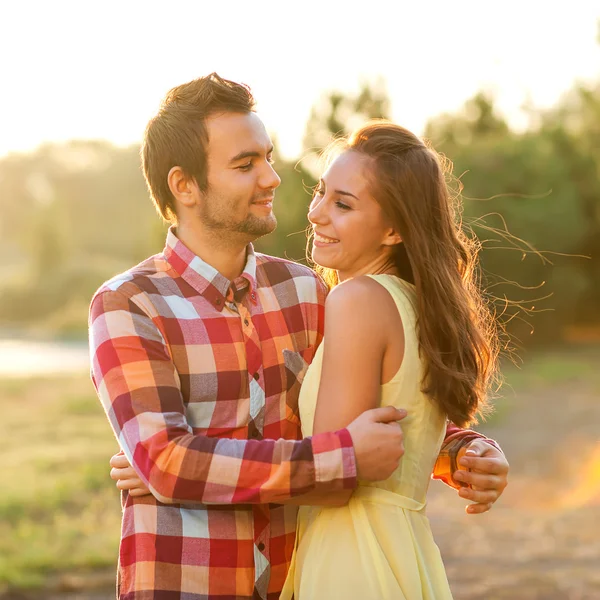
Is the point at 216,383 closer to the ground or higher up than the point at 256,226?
closer to the ground

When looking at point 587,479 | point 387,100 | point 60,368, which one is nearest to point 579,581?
point 587,479

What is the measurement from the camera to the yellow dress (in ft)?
7.56

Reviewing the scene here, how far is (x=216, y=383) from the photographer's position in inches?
96.8

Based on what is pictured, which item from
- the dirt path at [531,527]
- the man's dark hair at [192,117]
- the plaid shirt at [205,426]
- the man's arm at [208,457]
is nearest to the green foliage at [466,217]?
the dirt path at [531,527]

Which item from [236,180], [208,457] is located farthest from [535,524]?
[208,457]

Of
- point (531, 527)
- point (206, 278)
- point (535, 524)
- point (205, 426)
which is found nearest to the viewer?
point (205, 426)

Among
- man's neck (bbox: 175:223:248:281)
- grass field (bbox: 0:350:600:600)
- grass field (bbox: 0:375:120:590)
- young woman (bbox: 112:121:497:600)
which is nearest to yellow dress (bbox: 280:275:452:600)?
young woman (bbox: 112:121:497:600)

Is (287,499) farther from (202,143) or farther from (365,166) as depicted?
(202,143)

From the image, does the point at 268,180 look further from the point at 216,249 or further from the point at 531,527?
the point at 531,527

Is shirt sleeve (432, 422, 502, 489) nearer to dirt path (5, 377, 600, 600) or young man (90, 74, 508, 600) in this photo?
young man (90, 74, 508, 600)

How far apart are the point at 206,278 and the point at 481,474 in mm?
938

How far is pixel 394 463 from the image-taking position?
7.36 ft

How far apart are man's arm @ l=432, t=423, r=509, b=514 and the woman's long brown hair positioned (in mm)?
155

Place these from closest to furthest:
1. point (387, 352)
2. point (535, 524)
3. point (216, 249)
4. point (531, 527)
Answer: point (387, 352)
point (216, 249)
point (531, 527)
point (535, 524)
